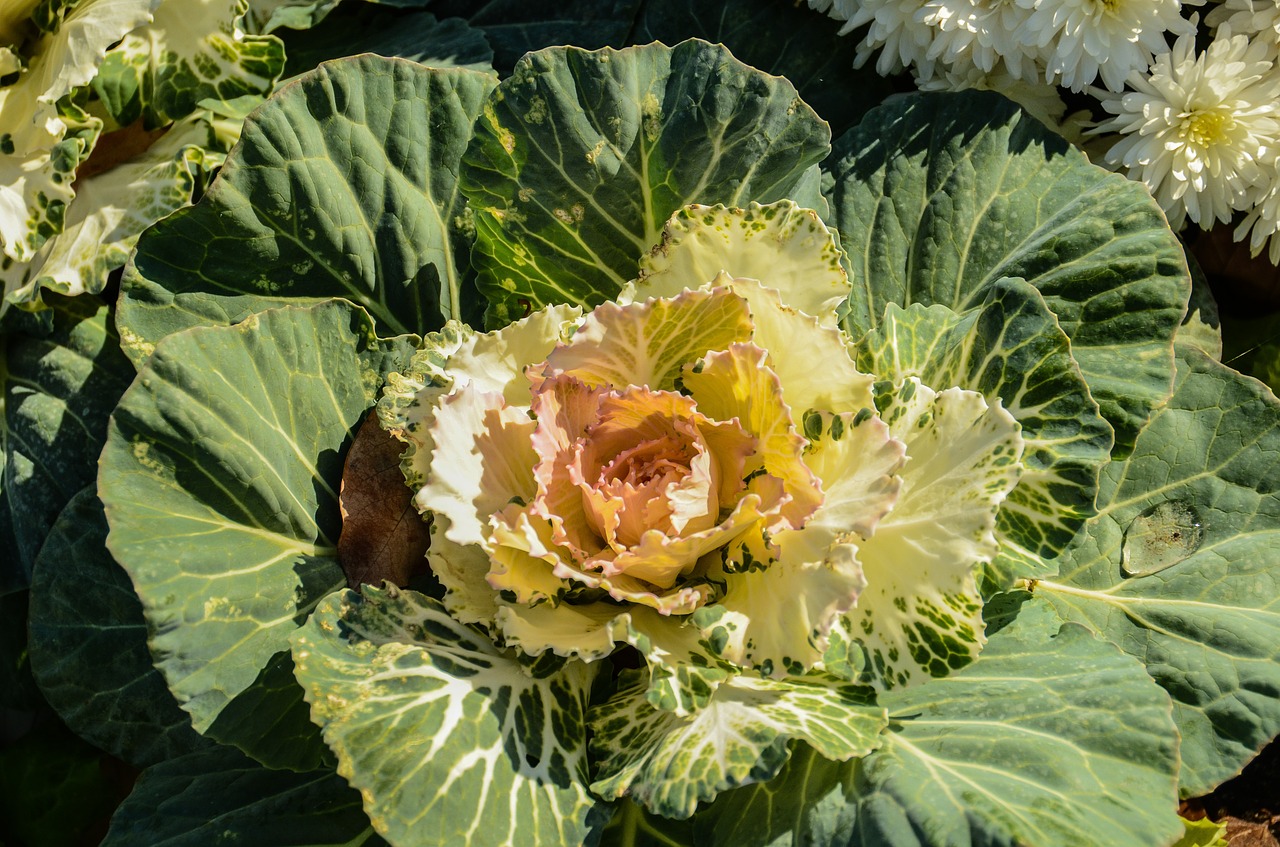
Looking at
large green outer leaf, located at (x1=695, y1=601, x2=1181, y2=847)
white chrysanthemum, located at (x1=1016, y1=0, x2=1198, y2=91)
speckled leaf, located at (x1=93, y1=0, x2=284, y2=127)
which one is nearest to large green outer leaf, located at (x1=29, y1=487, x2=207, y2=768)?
speckled leaf, located at (x1=93, y1=0, x2=284, y2=127)

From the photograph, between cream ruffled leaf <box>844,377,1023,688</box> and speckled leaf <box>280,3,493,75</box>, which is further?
speckled leaf <box>280,3,493,75</box>

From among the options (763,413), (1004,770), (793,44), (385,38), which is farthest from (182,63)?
(1004,770)

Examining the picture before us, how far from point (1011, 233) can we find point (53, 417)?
1.63 m

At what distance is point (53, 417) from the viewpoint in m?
1.93

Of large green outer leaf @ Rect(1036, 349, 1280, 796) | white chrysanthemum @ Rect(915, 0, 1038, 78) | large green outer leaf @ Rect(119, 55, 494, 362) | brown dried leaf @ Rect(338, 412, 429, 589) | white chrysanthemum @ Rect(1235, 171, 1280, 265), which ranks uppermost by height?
white chrysanthemum @ Rect(915, 0, 1038, 78)

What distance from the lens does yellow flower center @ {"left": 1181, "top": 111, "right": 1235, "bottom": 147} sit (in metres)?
1.86

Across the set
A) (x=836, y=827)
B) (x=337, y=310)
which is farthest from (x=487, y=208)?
(x=836, y=827)

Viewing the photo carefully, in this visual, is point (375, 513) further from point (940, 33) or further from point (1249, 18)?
point (1249, 18)

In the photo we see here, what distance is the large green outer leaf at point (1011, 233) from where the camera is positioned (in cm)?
150

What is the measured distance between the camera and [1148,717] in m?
1.20

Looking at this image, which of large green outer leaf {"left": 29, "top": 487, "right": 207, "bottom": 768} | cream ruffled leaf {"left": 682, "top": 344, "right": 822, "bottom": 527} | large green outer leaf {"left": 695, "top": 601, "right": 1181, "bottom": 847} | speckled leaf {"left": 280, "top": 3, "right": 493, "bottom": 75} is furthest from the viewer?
speckled leaf {"left": 280, "top": 3, "right": 493, "bottom": 75}

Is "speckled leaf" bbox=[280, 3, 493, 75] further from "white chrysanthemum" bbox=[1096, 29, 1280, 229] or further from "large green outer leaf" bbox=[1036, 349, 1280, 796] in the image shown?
"large green outer leaf" bbox=[1036, 349, 1280, 796]

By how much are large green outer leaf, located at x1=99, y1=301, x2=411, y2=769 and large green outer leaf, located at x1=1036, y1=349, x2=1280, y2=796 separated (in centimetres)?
106

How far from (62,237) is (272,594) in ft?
3.31
